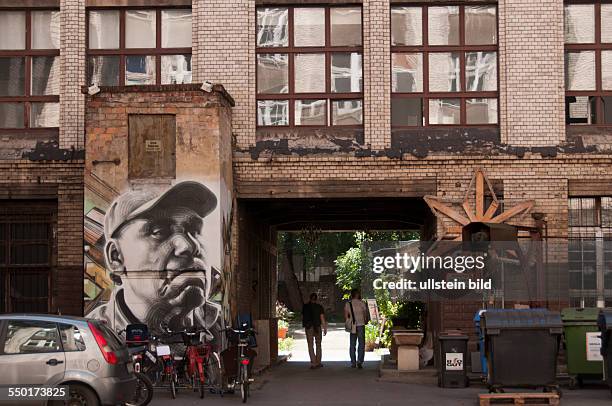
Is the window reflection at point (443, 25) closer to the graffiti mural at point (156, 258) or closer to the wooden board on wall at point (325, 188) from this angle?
the wooden board on wall at point (325, 188)

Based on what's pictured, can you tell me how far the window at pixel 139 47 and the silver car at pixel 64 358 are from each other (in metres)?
9.37

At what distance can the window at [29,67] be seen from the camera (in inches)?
922

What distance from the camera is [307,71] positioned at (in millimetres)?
23219

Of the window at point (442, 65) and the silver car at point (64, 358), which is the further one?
the window at point (442, 65)

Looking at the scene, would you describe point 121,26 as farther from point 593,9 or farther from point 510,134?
point 593,9

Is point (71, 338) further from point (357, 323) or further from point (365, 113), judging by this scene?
point (357, 323)

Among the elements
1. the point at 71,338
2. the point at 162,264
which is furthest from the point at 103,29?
the point at 71,338

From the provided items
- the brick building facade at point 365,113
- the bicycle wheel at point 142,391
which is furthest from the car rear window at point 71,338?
the brick building facade at point 365,113

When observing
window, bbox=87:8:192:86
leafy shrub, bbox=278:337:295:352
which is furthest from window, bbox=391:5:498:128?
leafy shrub, bbox=278:337:295:352

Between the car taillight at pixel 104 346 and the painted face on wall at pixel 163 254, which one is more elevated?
the painted face on wall at pixel 163 254

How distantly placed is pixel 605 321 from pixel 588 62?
711cm

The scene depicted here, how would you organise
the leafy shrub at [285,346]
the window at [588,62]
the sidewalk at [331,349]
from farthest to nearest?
the leafy shrub at [285,346]
the sidewalk at [331,349]
the window at [588,62]

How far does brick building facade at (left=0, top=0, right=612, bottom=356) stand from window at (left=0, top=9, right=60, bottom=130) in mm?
145

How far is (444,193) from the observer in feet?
74.4
